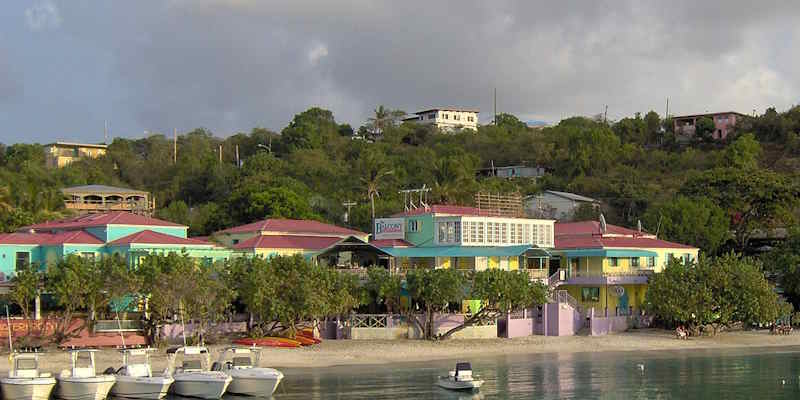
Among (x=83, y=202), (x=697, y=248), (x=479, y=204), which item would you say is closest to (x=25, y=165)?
(x=83, y=202)

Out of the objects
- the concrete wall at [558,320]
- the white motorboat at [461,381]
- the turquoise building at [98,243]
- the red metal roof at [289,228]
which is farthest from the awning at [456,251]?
the white motorboat at [461,381]

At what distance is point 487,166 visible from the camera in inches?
5359

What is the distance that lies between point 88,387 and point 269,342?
16.9 m

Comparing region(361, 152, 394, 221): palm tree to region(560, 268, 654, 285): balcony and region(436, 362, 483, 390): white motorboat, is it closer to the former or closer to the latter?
region(560, 268, 654, 285): balcony

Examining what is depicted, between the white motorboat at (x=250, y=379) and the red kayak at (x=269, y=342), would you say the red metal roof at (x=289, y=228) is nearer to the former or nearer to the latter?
the red kayak at (x=269, y=342)

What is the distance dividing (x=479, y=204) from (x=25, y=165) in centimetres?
7104

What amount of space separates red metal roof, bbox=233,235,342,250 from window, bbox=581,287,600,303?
1799 centimetres

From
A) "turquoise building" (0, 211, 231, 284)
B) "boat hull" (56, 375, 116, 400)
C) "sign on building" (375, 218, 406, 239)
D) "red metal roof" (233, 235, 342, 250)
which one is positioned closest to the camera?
"boat hull" (56, 375, 116, 400)

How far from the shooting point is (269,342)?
57.9m

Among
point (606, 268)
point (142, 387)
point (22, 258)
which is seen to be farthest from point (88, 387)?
point (606, 268)

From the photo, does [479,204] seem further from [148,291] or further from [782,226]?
[782,226]

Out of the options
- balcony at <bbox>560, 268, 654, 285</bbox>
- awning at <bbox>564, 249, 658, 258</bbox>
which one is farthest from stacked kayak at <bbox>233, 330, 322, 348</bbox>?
awning at <bbox>564, 249, 658, 258</bbox>

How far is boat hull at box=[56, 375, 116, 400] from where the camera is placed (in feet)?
137

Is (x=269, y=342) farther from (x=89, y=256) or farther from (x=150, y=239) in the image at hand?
(x=89, y=256)
